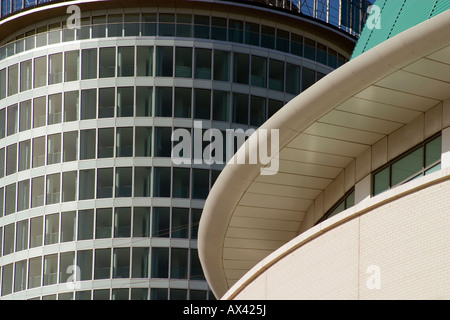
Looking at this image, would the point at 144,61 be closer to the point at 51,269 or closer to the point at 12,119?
the point at 12,119

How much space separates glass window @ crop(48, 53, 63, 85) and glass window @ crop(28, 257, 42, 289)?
11577mm

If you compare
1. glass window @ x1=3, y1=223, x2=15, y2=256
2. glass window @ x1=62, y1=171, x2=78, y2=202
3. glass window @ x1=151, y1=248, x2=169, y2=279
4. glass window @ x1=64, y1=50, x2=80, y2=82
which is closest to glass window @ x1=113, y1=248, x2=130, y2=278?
glass window @ x1=151, y1=248, x2=169, y2=279

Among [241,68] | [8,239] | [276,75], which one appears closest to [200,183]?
[241,68]

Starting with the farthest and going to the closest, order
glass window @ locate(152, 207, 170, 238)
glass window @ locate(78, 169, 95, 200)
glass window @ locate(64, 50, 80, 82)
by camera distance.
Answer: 1. glass window @ locate(64, 50, 80, 82)
2. glass window @ locate(78, 169, 95, 200)
3. glass window @ locate(152, 207, 170, 238)

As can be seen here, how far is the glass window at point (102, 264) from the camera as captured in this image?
223 feet

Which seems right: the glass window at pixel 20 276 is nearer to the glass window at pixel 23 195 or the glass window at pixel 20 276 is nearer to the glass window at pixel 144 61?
the glass window at pixel 23 195

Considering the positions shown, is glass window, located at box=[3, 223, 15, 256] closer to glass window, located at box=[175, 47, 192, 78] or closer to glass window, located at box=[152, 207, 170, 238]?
glass window, located at box=[152, 207, 170, 238]

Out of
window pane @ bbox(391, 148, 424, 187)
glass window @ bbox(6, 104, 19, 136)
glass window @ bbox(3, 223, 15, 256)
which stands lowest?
window pane @ bbox(391, 148, 424, 187)

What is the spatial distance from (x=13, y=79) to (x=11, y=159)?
17.8 feet

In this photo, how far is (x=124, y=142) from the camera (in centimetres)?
7012

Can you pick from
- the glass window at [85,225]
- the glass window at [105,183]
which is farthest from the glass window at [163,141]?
the glass window at [85,225]

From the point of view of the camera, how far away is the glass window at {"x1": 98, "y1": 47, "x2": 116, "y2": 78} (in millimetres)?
71012

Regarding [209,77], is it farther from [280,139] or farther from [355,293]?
[355,293]

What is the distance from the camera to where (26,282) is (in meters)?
69.6
